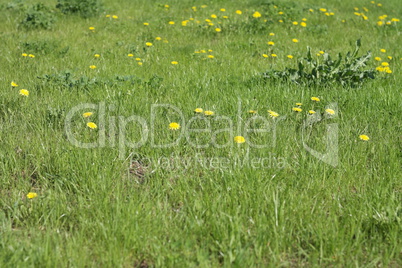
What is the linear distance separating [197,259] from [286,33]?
5525mm

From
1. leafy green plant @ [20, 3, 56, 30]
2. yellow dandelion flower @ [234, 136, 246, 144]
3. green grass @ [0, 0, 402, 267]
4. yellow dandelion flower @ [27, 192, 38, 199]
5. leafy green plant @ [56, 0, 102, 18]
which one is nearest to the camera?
green grass @ [0, 0, 402, 267]

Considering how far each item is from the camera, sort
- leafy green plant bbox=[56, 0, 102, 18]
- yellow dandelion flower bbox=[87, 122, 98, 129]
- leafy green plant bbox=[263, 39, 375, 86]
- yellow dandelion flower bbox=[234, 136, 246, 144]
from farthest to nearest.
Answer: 1. leafy green plant bbox=[56, 0, 102, 18]
2. leafy green plant bbox=[263, 39, 375, 86]
3. yellow dandelion flower bbox=[87, 122, 98, 129]
4. yellow dandelion flower bbox=[234, 136, 246, 144]

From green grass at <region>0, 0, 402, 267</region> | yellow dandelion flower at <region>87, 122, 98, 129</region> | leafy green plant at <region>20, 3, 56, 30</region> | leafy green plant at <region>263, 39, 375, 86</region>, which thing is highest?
leafy green plant at <region>20, 3, 56, 30</region>

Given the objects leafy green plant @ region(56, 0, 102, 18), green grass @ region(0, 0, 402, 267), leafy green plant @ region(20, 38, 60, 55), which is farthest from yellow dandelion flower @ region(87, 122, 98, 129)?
leafy green plant @ region(56, 0, 102, 18)

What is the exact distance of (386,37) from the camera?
7145 mm

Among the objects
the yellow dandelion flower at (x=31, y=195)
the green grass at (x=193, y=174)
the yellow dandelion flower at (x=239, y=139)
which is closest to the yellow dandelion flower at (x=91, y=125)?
the green grass at (x=193, y=174)

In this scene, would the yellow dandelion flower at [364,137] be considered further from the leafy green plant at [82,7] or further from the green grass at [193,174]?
the leafy green plant at [82,7]

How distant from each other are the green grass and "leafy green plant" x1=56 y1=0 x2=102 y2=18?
2.66m

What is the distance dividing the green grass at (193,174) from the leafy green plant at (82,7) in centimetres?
266

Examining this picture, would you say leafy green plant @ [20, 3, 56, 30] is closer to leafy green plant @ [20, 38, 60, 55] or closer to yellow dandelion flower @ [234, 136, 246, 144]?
leafy green plant @ [20, 38, 60, 55]

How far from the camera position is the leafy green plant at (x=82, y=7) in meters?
7.93

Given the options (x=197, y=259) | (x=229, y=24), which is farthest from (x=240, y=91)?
(x=229, y=24)

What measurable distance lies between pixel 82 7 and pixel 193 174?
6020 millimetres

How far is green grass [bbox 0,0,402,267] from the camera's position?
7.30ft
